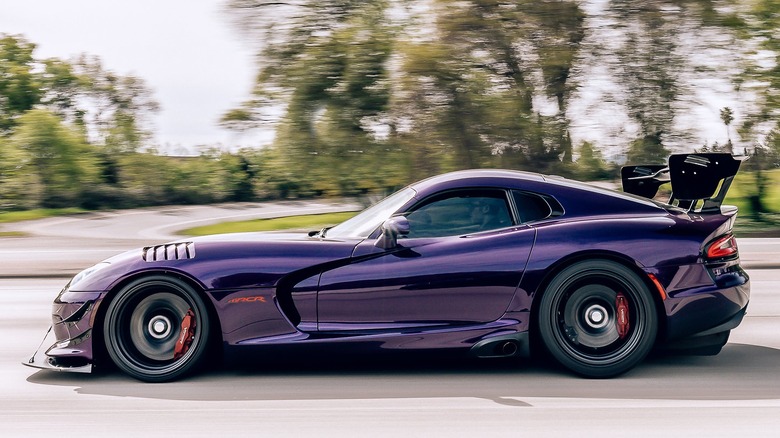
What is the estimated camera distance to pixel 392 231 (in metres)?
4.56

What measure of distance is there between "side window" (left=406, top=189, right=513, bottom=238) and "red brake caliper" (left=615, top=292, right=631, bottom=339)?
0.79 meters

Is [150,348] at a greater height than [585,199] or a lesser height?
lesser

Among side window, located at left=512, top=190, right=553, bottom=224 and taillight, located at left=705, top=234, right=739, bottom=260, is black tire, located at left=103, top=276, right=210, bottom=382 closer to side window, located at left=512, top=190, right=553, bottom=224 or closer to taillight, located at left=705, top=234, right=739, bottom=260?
side window, located at left=512, top=190, right=553, bottom=224

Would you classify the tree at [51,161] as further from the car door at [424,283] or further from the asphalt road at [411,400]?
the car door at [424,283]

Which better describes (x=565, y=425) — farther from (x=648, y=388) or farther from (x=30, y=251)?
(x=30, y=251)

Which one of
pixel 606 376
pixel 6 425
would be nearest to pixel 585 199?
pixel 606 376

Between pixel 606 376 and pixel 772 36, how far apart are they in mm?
18469

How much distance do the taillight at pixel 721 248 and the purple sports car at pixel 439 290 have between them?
0.03ft

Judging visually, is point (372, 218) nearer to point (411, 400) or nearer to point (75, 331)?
point (411, 400)

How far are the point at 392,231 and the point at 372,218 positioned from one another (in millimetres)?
438

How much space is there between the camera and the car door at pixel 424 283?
4531mm

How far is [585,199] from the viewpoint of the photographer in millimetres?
4914

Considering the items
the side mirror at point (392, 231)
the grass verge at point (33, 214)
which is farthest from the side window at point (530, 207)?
the grass verge at point (33, 214)

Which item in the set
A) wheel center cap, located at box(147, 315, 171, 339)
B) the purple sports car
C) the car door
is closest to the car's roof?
the purple sports car
